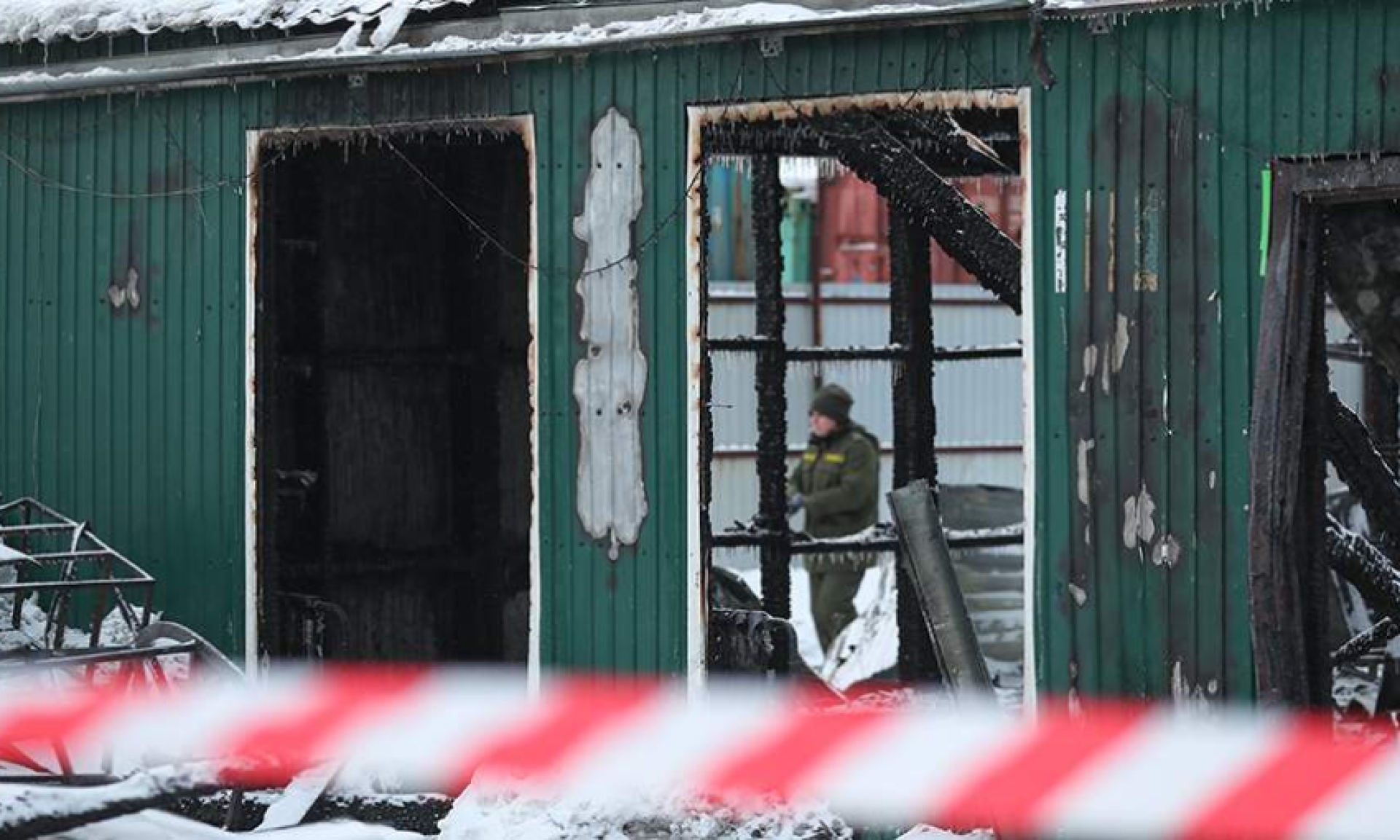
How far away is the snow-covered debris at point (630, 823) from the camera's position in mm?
9469

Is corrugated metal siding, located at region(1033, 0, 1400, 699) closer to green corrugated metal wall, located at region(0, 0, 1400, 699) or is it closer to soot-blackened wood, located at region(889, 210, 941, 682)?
green corrugated metal wall, located at region(0, 0, 1400, 699)

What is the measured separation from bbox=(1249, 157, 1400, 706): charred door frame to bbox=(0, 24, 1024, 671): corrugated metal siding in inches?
49.2

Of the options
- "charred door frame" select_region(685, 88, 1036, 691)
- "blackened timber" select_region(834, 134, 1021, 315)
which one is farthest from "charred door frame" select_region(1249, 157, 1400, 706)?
"blackened timber" select_region(834, 134, 1021, 315)

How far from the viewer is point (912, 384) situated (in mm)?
12984

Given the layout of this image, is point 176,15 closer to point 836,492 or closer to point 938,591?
point 938,591

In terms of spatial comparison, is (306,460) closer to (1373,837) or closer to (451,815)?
(451,815)

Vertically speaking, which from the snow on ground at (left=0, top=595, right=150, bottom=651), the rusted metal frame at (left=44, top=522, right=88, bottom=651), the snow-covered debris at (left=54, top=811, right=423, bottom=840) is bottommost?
the snow on ground at (left=0, top=595, right=150, bottom=651)

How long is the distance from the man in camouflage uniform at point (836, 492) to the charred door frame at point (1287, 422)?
290 inches

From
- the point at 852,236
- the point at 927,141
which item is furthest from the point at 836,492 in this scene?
the point at 852,236

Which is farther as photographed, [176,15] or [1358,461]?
[176,15]

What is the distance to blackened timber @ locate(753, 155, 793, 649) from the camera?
12.6 metres

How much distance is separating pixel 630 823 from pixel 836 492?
653 centimetres

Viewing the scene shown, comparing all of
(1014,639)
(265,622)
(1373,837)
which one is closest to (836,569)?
(1014,639)

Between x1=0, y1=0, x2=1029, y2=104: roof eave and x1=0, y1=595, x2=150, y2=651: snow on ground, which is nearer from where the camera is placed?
x1=0, y1=0, x2=1029, y2=104: roof eave
